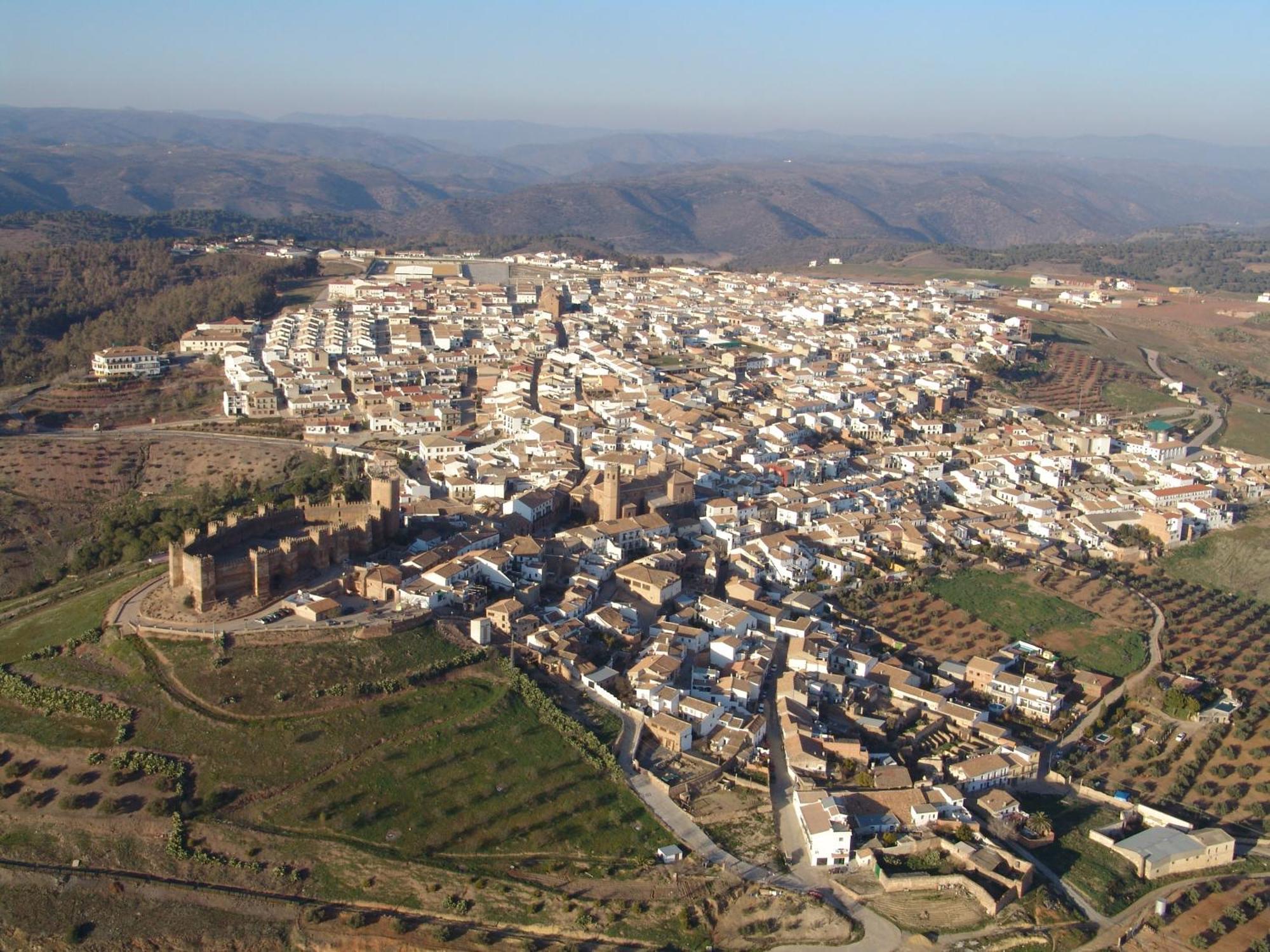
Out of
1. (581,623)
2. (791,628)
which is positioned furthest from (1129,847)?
(581,623)

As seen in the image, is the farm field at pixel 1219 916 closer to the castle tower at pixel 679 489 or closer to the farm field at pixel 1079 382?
the castle tower at pixel 679 489

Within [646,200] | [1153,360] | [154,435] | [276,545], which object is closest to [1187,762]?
[276,545]

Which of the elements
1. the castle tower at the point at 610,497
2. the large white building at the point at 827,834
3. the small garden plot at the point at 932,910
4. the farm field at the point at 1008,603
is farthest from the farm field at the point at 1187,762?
the castle tower at the point at 610,497

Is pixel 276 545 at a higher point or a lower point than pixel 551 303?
lower

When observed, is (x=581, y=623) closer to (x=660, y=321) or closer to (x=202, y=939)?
(x=202, y=939)

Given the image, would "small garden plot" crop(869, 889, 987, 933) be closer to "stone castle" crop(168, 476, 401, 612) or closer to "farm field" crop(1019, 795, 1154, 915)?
"farm field" crop(1019, 795, 1154, 915)

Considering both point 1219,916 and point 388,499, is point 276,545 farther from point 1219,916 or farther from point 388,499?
point 1219,916

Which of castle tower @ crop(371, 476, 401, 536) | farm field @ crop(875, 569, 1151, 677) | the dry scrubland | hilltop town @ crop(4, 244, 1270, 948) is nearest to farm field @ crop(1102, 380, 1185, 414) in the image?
hilltop town @ crop(4, 244, 1270, 948)
